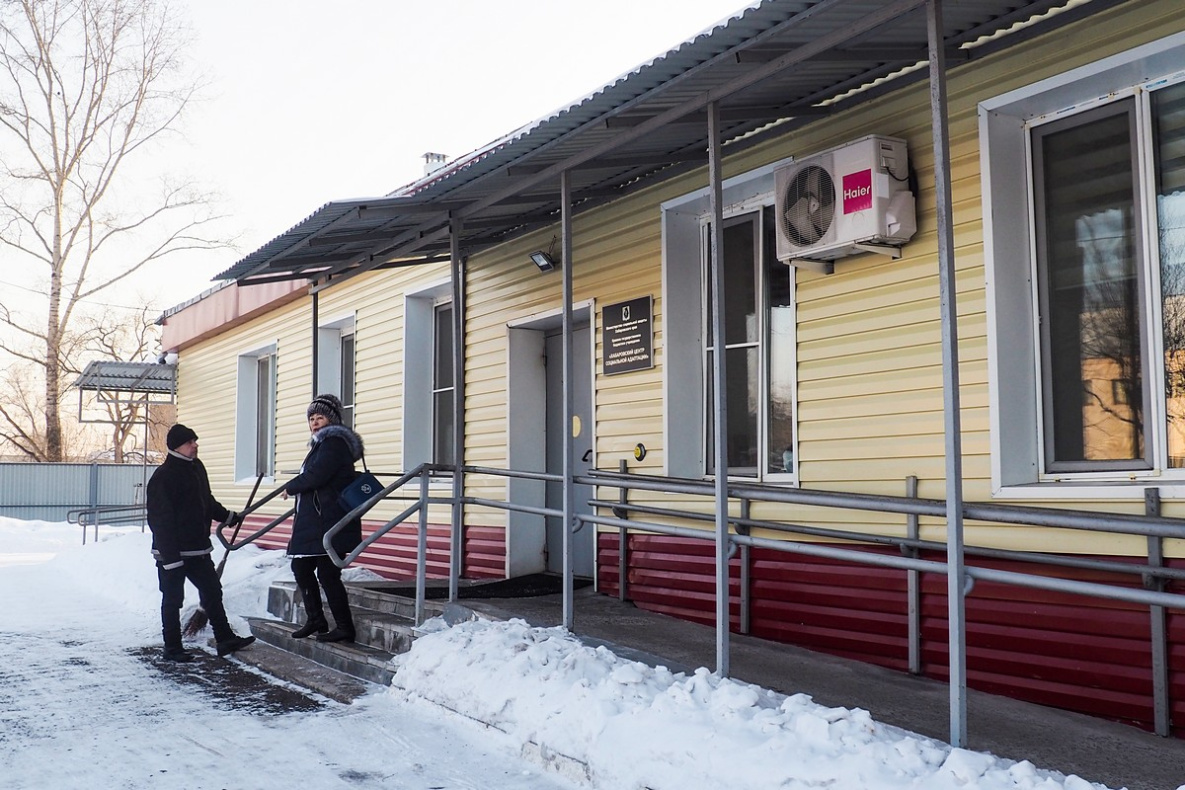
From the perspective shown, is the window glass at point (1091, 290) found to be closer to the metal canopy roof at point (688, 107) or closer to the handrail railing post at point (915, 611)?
the metal canopy roof at point (688, 107)

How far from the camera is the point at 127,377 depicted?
710 inches

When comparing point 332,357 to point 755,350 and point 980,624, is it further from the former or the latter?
point 980,624

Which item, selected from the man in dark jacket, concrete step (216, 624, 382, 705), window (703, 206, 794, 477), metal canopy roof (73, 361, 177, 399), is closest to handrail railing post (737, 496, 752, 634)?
window (703, 206, 794, 477)

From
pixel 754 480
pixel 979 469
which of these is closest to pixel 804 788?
pixel 979 469

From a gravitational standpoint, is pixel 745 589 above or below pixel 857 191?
below

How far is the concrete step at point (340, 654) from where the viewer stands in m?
6.31

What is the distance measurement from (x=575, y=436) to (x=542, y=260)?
1411 millimetres

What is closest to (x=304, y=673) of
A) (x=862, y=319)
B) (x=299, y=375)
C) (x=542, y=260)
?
(x=542, y=260)

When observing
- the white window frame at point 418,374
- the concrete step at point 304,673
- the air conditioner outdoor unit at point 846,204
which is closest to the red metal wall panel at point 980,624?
the air conditioner outdoor unit at point 846,204

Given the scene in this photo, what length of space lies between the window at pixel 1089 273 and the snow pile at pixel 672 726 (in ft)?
5.55

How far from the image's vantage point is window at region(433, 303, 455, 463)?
33.5 feet

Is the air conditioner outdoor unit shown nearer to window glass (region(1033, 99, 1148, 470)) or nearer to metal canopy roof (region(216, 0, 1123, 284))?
metal canopy roof (region(216, 0, 1123, 284))

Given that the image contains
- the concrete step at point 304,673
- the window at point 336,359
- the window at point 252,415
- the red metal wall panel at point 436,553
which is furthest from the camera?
the window at point 252,415

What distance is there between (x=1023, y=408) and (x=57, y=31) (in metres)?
30.9
